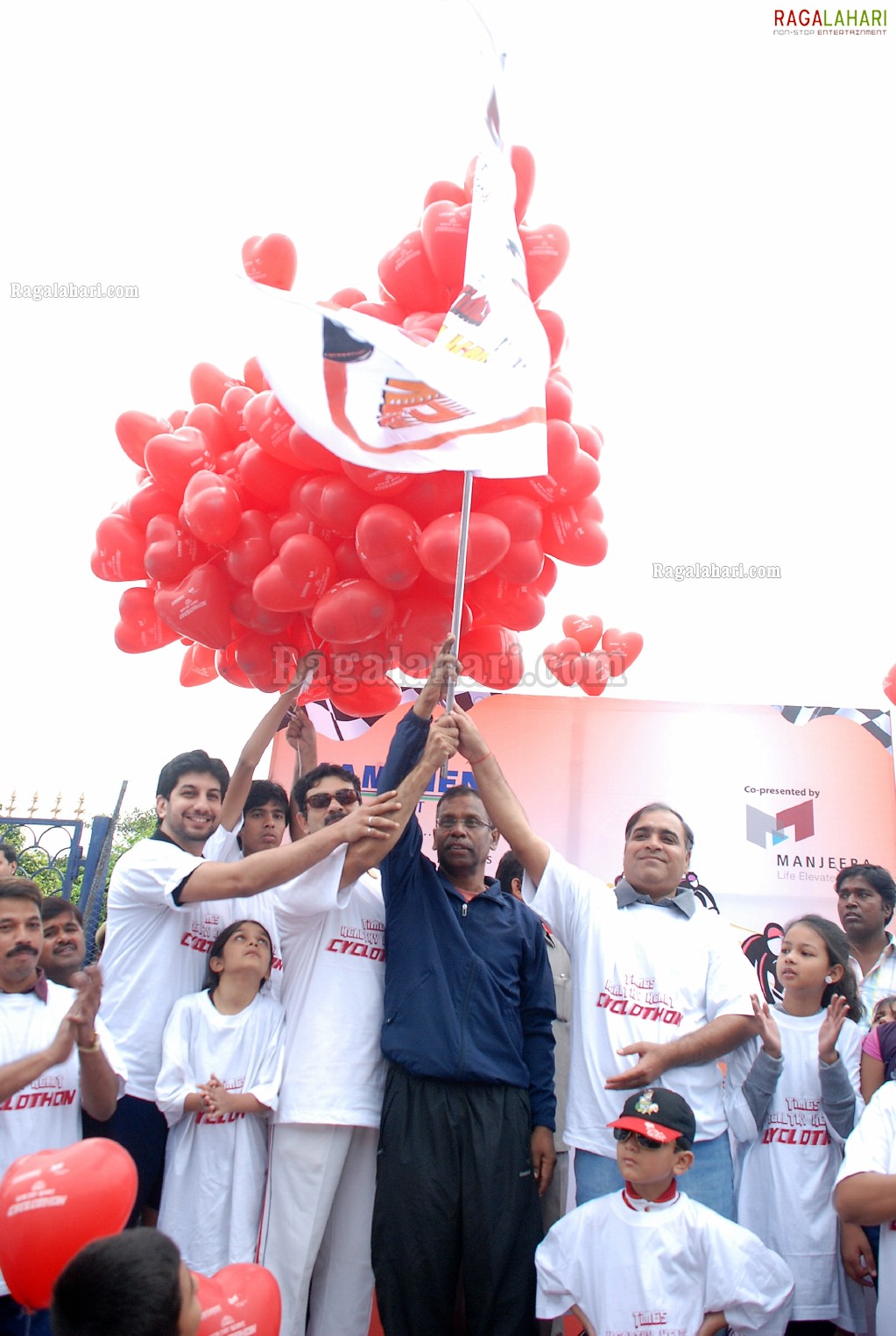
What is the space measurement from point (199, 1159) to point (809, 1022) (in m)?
1.78

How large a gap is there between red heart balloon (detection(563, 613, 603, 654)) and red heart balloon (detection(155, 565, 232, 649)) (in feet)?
5.26

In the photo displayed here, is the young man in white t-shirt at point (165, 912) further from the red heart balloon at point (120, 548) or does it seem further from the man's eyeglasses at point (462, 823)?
the red heart balloon at point (120, 548)

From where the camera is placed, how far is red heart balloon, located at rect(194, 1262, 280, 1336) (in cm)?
170

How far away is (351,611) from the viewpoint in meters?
3.10

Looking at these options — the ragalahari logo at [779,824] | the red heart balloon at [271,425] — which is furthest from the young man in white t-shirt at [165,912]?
the ragalahari logo at [779,824]

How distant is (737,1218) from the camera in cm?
273

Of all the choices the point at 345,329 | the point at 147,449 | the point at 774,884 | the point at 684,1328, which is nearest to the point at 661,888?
the point at 684,1328

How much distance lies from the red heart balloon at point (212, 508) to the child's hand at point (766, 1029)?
2.15m

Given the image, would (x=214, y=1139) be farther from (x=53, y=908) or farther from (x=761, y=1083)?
(x=761, y=1083)

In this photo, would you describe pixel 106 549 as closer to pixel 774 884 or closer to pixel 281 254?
pixel 281 254

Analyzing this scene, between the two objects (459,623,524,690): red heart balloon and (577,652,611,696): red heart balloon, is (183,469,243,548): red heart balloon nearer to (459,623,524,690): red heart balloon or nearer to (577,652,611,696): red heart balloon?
(459,623,524,690): red heart balloon

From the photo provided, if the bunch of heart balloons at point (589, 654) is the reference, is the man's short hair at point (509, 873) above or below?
below

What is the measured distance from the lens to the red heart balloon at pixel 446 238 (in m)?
3.11

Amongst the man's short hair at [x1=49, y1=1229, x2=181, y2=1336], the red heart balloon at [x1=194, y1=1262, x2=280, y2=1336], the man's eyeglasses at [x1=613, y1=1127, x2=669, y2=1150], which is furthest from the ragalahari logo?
the man's short hair at [x1=49, y1=1229, x2=181, y2=1336]
